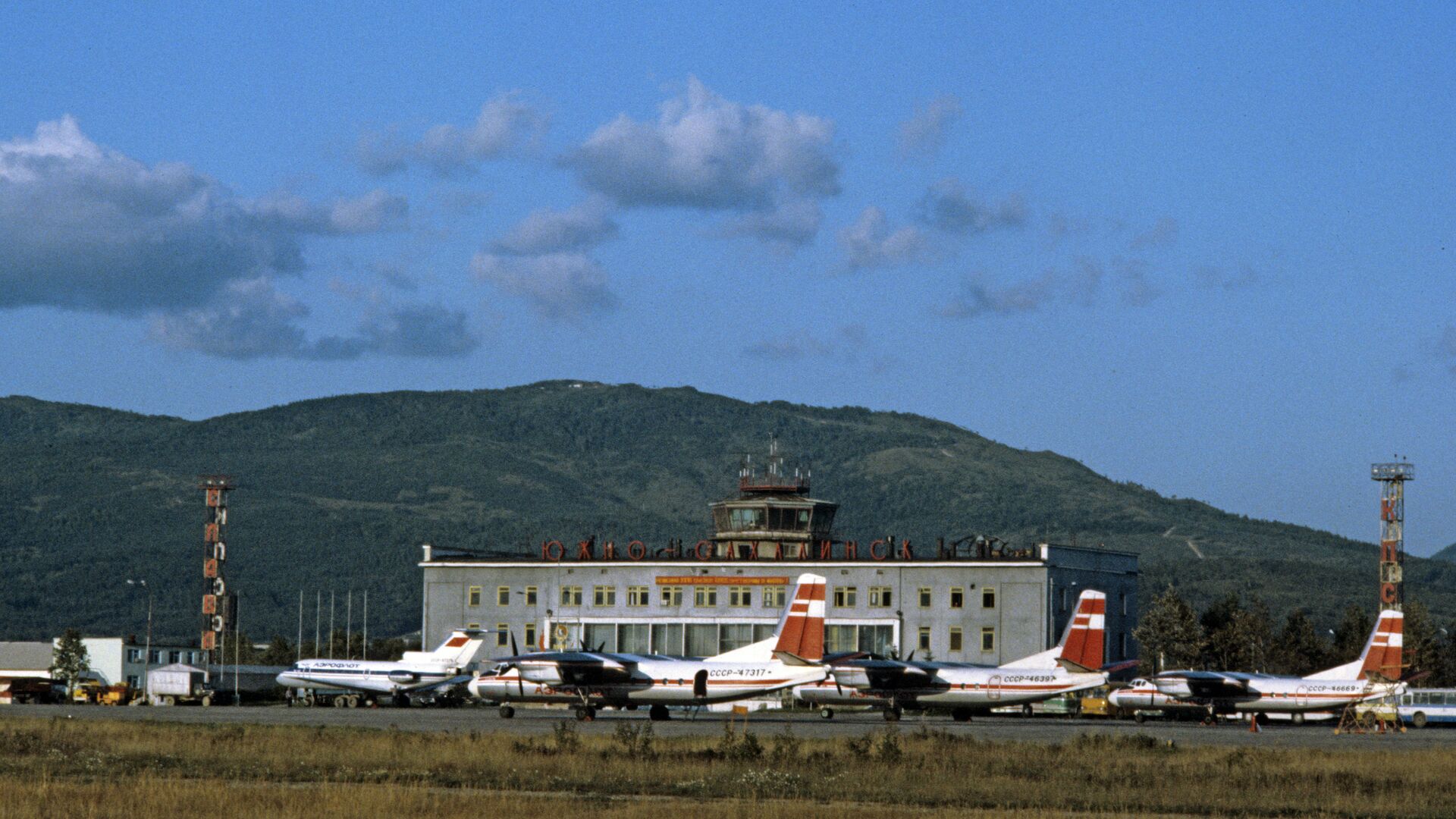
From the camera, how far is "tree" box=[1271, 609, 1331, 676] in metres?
152

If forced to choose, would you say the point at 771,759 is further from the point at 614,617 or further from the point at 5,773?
the point at 614,617

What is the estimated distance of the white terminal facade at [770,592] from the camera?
403ft

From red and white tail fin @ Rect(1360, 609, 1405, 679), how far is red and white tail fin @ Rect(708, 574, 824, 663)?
25489 mm

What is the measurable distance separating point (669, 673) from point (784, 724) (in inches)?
217

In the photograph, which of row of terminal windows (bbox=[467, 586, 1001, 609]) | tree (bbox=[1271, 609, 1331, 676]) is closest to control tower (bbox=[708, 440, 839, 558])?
row of terminal windows (bbox=[467, 586, 1001, 609])

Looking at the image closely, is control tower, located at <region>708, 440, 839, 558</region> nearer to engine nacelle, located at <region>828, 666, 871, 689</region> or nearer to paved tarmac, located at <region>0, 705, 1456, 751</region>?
paved tarmac, located at <region>0, 705, 1456, 751</region>

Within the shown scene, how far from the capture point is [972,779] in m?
46.2

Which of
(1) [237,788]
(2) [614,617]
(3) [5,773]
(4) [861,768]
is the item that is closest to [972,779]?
(4) [861,768]

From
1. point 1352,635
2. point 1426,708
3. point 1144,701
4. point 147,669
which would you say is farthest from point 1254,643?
point 147,669

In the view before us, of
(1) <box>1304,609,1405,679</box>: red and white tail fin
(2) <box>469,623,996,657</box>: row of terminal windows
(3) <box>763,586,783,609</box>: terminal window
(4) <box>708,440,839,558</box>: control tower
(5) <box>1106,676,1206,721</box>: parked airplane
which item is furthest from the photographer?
(4) <box>708,440,839,558</box>: control tower

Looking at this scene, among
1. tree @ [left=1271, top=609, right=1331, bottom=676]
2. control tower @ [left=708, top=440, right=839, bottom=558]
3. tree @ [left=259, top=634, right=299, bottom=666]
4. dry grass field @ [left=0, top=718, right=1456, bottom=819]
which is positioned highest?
control tower @ [left=708, top=440, right=839, bottom=558]

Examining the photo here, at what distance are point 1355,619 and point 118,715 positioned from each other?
11773 centimetres

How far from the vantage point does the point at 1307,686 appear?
3334 inches

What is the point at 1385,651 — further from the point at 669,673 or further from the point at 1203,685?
the point at 669,673
